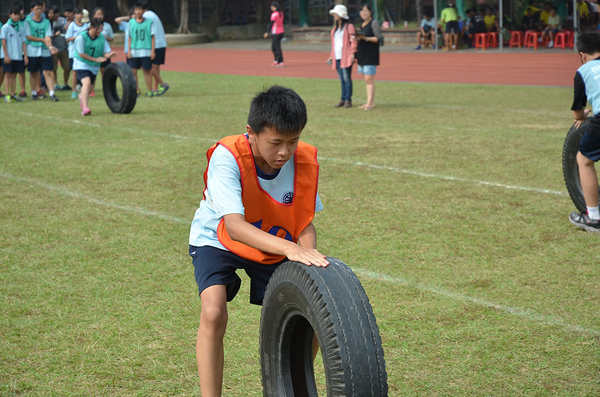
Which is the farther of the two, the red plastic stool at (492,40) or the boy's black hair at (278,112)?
the red plastic stool at (492,40)

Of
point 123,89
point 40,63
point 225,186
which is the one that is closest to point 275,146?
point 225,186

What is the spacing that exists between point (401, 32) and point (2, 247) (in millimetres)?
30954

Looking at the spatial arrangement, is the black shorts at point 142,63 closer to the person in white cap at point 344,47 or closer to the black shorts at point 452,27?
the person in white cap at point 344,47

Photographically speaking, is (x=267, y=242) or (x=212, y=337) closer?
(x=267, y=242)

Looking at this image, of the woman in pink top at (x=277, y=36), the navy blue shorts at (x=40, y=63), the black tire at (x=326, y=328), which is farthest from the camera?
the woman in pink top at (x=277, y=36)

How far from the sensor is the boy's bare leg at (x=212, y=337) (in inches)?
121

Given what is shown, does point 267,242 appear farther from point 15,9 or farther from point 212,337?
point 15,9

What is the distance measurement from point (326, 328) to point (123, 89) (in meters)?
11.9

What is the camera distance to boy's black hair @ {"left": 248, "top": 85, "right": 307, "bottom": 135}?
292 cm

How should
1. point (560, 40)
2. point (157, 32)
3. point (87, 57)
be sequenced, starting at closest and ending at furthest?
point (87, 57), point (157, 32), point (560, 40)

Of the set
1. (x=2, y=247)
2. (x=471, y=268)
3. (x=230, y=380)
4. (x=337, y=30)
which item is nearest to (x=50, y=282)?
(x=2, y=247)

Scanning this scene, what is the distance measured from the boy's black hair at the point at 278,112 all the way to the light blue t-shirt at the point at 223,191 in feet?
0.69

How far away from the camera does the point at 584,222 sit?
20.5 feet

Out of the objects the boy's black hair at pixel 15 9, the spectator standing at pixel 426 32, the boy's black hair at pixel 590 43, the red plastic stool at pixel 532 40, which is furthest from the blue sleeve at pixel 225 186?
the spectator standing at pixel 426 32
